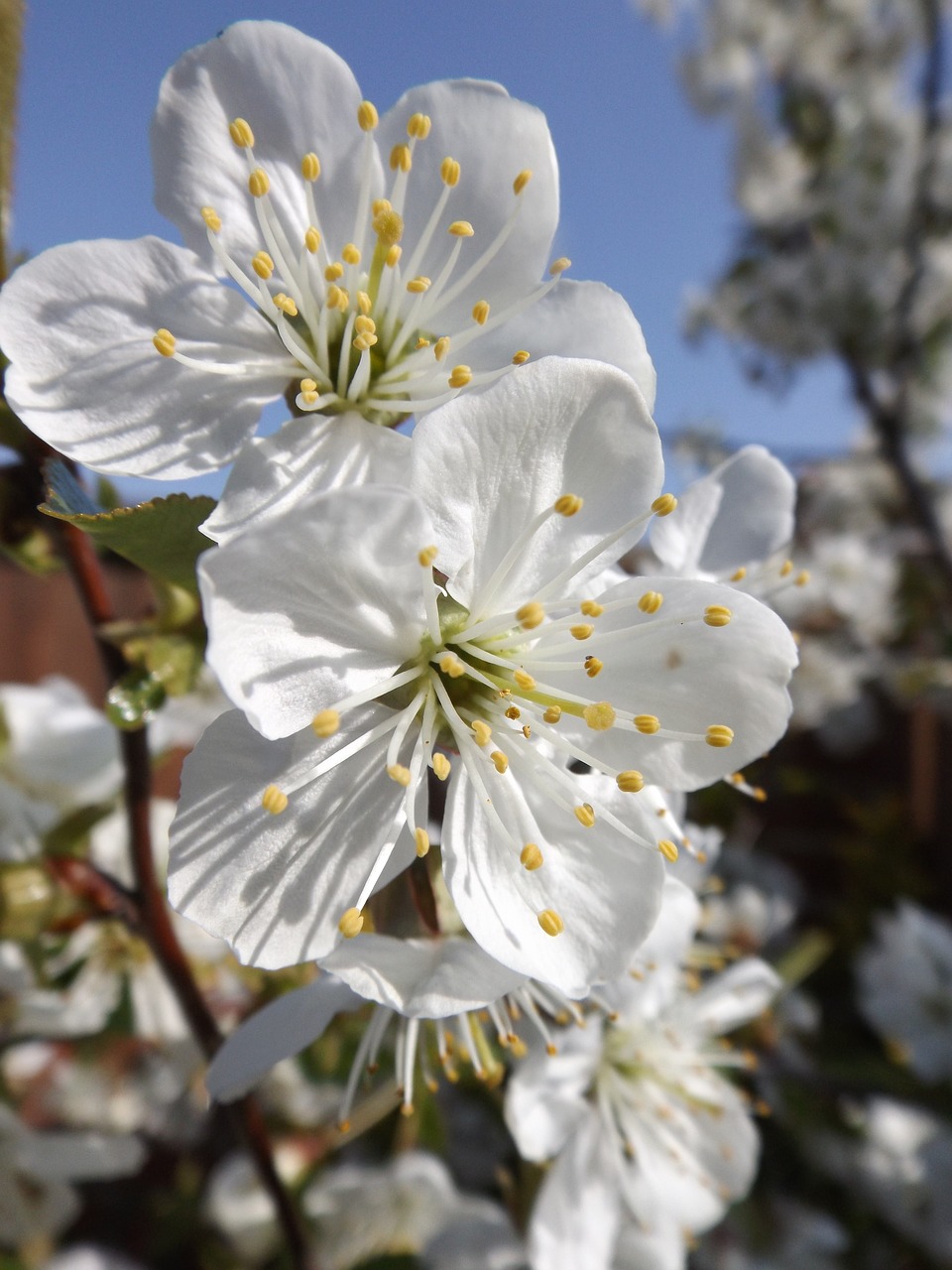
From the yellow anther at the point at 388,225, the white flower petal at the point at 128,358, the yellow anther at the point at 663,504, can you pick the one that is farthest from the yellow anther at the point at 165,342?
the yellow anther at the point at 663,504

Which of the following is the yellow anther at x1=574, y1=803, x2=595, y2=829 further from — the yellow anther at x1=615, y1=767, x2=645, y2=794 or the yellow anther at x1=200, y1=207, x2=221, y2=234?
the yellow anther at x1=200, y1=207, x2=221, y2=234

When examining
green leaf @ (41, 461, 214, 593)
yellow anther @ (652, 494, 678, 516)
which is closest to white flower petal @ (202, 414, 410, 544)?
green leaf @ (41, 461, 214, 593)

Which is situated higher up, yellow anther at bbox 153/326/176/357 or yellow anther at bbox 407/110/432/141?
yellow anther at bbox 407/110/432/141

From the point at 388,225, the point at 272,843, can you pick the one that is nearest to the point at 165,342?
the point at 388,225

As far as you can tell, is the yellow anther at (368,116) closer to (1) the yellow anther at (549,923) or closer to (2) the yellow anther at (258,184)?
(2) the yellow anther at (258,184)

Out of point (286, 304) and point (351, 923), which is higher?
point (286, 304)

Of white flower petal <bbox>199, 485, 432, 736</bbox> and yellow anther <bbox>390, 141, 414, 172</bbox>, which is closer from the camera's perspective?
white flower petal <bbox>199, 485, 432, 736</bbox>

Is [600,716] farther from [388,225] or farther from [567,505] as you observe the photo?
[388,225]
